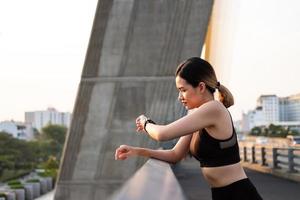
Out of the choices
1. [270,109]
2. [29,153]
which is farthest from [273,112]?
[29,153]

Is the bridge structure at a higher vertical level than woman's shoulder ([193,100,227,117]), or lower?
higher

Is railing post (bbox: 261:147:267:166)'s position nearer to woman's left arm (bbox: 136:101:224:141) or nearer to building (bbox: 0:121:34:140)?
woman's left arm (bbox: 136:101:224:141)

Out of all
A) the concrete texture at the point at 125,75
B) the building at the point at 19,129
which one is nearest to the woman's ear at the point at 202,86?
the concrete texture at the point at 125,75

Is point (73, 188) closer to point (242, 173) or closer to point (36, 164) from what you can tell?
point (242, 173)

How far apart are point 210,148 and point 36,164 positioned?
86431mm

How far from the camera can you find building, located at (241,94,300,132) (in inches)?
5502

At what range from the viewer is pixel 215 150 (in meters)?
1.70

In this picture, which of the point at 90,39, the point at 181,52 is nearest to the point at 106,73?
the point at 90,39

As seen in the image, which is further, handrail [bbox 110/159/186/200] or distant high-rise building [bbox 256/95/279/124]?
distant high-rise building [bbox 256/95/279/124]

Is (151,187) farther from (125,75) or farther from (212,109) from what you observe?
(125,75)

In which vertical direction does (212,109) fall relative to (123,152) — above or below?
above

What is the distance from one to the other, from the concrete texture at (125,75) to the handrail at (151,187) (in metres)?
7.15

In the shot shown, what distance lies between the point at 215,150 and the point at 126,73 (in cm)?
797

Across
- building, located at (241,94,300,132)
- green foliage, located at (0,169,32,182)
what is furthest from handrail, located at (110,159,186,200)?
building, located at (241,94,300,132)
